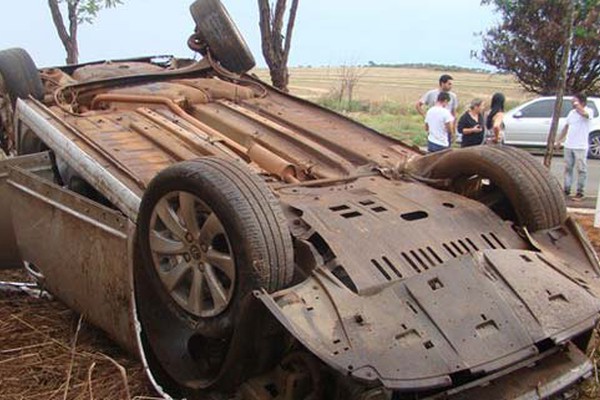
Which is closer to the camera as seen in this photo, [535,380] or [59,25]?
[535,380]

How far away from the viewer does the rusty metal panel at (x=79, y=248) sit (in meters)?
3.69

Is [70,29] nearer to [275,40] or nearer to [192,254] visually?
[275,40]

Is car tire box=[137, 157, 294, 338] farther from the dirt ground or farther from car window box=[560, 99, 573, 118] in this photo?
car window box=[560, 99, 573, 118]

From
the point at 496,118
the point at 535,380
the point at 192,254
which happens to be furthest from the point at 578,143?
the point at 192,254

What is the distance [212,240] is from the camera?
3268 mm

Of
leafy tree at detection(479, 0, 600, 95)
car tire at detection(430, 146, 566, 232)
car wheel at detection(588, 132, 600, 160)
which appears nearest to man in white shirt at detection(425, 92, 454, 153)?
car tire at detection(430, 146, 566, 232)

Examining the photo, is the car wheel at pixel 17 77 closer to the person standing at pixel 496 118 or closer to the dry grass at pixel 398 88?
the person standing at pixel 496 118

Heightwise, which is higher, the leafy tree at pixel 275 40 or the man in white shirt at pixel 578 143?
the leafy tree at pixel 275 40

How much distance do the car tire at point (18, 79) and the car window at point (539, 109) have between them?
13.5 m

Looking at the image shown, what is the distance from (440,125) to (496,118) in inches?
47.2

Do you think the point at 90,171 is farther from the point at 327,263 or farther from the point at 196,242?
the point at 327,263

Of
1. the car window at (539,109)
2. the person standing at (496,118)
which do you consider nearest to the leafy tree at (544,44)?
A: the car window at (539,109)

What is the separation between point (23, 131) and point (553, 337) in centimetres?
386

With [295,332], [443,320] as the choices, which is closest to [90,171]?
[295,332]
